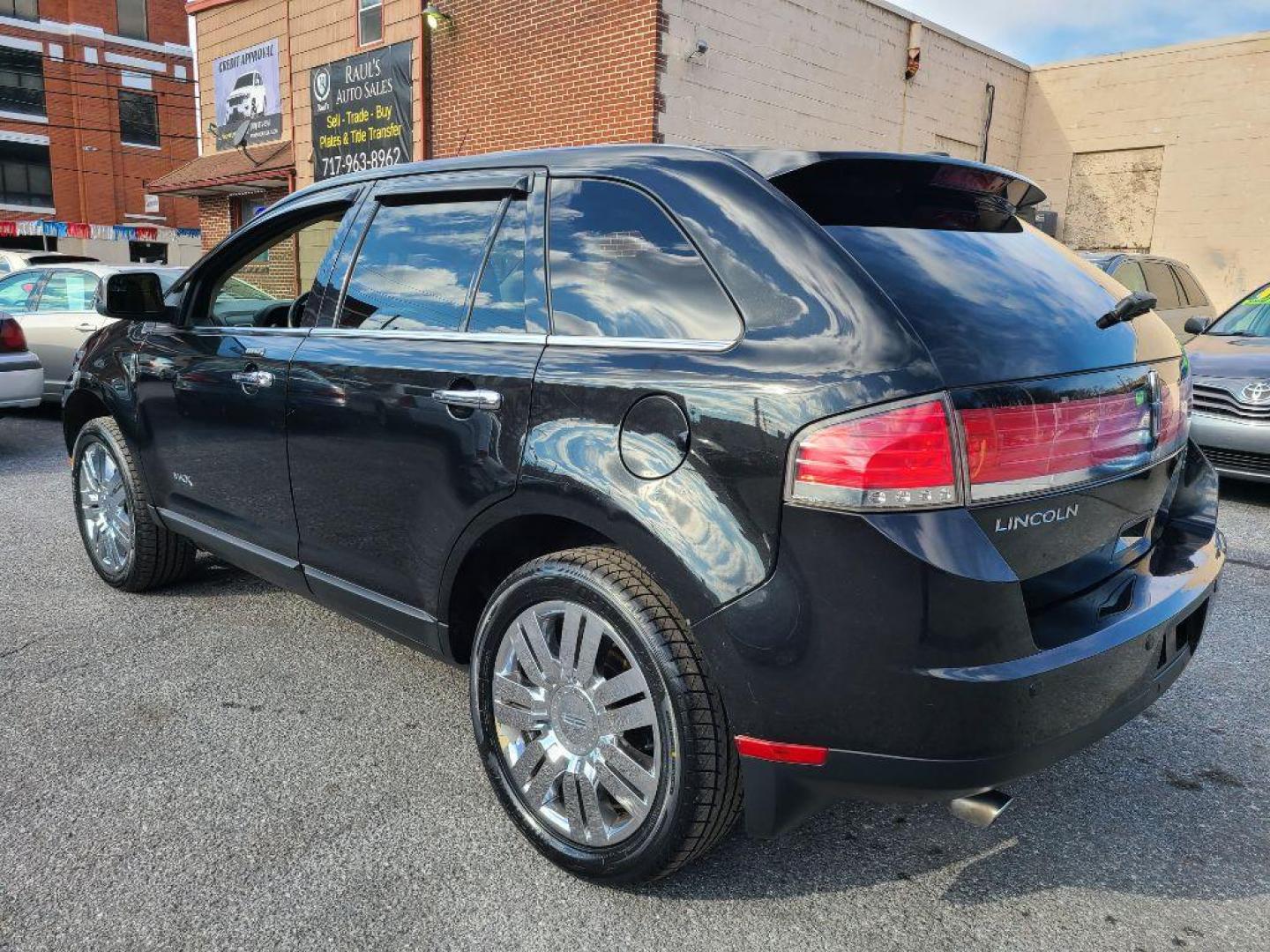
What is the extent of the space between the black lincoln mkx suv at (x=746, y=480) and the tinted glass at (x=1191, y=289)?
10.7m

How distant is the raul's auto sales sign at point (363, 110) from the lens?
14.8m

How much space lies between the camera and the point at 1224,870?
2363 millimetres

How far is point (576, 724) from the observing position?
7.50 ft

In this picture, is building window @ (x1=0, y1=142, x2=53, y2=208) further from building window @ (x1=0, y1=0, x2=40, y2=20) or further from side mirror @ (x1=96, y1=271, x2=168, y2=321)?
side mirror @ (x1=96, y1=271, x2=168, y2=321)

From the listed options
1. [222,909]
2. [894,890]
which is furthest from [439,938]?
[894,890]

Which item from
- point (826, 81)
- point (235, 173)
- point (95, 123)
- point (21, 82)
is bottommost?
point (235, 173)

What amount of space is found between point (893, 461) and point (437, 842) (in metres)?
1.56

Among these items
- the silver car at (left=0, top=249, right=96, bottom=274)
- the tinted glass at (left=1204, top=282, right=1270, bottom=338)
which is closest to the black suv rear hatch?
the tinted glass at (left=1204, top=282, right=1270, bottom=338)

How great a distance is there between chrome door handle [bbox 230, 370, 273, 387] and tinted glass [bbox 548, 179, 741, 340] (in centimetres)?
127

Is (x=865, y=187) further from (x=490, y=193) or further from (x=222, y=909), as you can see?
(x=222, y=909)

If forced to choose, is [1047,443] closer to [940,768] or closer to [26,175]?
[940,768]

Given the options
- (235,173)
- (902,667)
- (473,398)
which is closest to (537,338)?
(473,398)

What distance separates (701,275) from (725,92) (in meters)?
11.2

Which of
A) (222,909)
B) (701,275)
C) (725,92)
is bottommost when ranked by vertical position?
(222,909)
